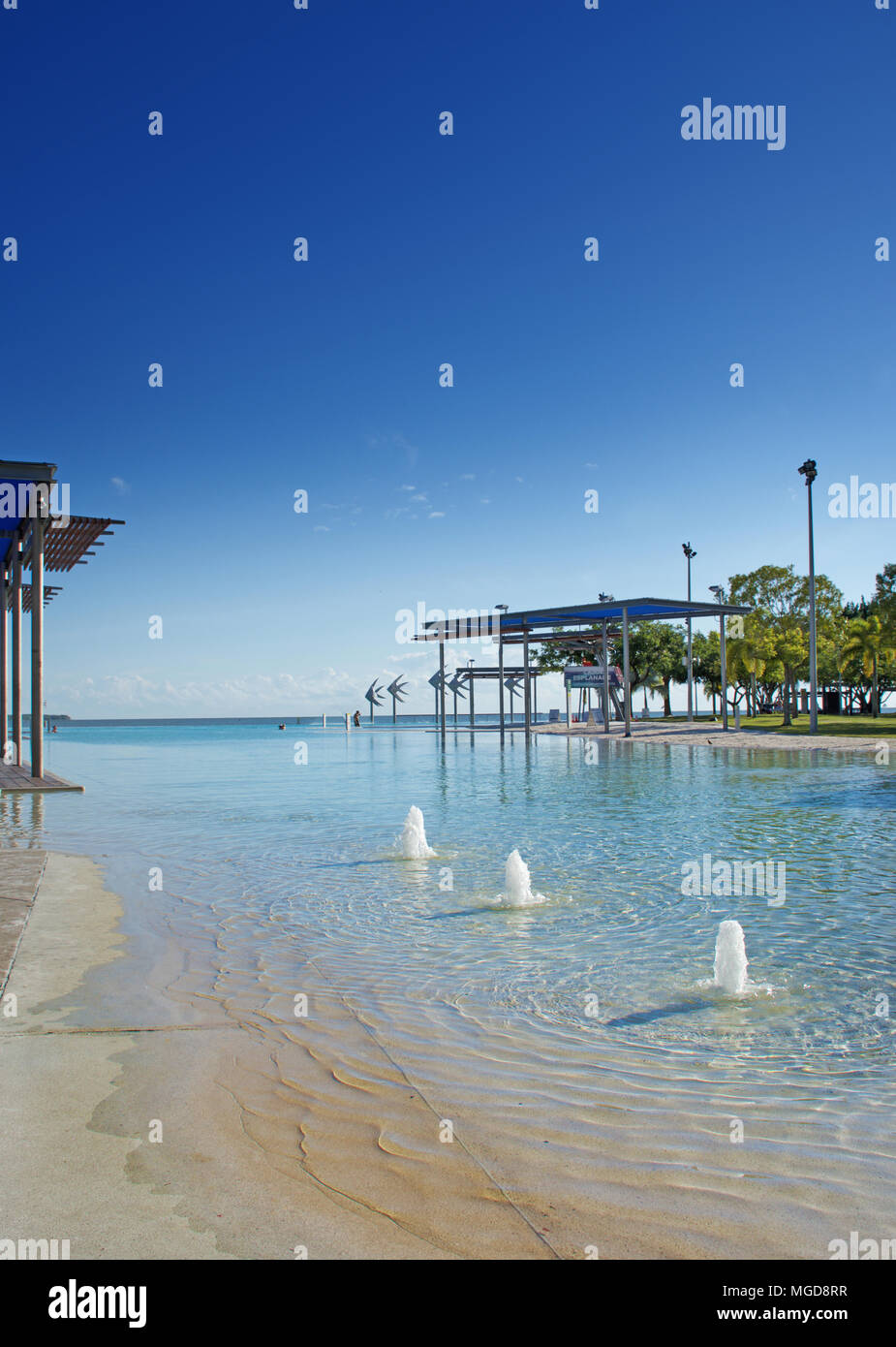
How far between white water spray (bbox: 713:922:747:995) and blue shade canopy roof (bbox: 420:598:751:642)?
1125 inches

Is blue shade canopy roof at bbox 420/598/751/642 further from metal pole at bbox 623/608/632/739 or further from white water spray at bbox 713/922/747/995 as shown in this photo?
white water spray at bbox 713/922/747/995

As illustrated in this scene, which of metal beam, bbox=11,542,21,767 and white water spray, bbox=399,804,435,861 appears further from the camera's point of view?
metal beam, bbox=11,542,21,767

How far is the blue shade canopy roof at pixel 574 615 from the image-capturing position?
1379 inches

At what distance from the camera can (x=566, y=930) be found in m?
7.03

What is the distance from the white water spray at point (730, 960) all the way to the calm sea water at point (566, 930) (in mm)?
122

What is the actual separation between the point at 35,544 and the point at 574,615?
25.0 meters

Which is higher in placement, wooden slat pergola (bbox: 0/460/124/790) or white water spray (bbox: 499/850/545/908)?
wooden slat pergola (bbox: 0/460/124/790)

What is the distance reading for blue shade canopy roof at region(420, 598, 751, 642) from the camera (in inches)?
1379

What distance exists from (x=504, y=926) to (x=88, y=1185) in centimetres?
457

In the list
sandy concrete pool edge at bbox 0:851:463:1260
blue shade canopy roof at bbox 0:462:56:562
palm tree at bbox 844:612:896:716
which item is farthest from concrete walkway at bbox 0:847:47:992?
palm tree at bbox 844:612:896:716

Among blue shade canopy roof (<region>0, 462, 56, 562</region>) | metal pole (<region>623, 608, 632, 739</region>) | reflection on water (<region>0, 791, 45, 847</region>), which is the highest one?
blue shade canopy roof (<region>0, 462, 56, 562</region>)

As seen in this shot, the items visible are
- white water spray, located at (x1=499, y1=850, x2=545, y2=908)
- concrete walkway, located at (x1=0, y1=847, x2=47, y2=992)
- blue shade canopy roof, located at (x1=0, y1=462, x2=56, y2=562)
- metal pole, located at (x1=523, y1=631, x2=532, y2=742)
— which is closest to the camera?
concrete walkway, located at (x1=0, y1=847, x2=47, y2=992)
